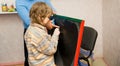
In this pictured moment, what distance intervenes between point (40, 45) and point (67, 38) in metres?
0.22

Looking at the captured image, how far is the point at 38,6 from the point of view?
4.85 ft

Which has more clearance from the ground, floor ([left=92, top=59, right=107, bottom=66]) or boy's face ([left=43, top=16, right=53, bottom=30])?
boy's face ([left=43, top=16, right=53, bottom=30])

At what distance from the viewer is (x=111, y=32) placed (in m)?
2.74


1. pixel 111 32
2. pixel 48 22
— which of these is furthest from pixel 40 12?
pixel 111 32

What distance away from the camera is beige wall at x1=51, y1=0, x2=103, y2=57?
3092 mm

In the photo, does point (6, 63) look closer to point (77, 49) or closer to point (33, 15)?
point (33, 15)

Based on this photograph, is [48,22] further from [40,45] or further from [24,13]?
[24,13]

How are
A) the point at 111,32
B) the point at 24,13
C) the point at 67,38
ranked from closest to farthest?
the point at 67,38 → the point at 24,13 → the point at 111,32

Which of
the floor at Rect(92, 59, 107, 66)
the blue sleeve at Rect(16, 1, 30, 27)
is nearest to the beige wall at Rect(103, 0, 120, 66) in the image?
the floor at Rect(92, 59, 107, 66)

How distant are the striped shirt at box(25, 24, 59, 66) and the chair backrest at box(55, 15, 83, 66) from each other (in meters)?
0.07

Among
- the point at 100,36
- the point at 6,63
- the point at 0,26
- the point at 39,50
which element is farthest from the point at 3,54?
the point at 39,50

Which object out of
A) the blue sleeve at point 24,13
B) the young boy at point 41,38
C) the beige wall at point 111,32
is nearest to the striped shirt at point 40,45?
the young boy at point 41,38

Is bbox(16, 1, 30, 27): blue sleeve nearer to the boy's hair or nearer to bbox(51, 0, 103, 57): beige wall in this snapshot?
the boy's hair

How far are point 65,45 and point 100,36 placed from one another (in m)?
1.99
